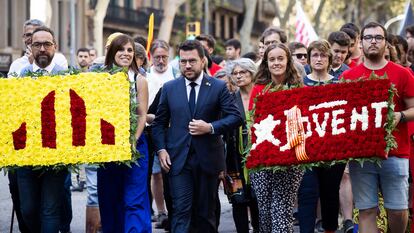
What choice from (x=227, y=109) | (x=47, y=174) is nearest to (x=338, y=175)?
(x=227, y=109)

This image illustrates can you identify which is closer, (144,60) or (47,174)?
(47,174)

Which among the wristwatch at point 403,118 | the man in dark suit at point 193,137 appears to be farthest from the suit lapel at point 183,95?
the wristwatch at point 403,118

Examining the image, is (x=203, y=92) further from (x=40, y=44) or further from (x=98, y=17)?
(x=98, y=17)

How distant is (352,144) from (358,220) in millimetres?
1155

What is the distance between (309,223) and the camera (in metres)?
9.55

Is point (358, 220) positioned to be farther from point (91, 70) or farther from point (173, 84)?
point (91, 70)

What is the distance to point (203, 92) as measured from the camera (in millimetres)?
9203

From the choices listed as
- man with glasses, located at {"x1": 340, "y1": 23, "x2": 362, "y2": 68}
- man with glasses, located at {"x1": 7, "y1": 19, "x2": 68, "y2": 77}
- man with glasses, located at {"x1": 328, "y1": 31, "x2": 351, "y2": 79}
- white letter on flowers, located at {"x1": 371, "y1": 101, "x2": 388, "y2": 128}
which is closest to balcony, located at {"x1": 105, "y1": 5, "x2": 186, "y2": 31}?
man with glasses, located at {"x1": 340, "y1": 23, "x2": 362, "y2": 68}

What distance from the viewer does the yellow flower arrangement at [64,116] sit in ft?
28.5

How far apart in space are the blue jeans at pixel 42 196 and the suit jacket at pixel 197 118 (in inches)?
38.8

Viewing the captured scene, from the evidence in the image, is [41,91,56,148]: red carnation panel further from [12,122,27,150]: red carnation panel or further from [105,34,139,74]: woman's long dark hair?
[105,34,139,74]: woman's long dark hair

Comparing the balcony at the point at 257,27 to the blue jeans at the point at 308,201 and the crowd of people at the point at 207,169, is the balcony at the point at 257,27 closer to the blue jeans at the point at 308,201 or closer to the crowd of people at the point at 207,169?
the crowd of people at the point at 207,169

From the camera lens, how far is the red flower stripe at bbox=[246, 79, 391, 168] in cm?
827

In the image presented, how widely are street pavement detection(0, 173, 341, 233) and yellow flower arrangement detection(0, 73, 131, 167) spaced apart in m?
2.64
